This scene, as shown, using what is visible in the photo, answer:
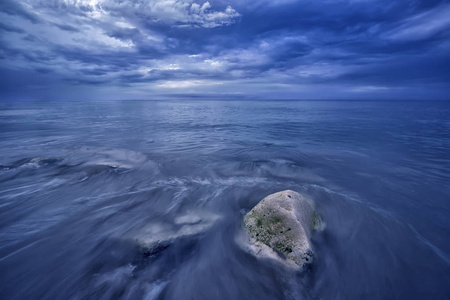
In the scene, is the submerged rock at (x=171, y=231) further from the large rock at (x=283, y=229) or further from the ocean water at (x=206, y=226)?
the large rock at (x=283, y=229)

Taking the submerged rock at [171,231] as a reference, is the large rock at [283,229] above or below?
above

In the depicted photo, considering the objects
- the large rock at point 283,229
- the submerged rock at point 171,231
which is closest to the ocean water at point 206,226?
the submerged rock at point 171,231

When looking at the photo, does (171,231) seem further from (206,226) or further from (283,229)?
(283,229)

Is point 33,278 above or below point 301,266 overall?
below

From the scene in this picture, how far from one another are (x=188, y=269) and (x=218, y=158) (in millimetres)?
8002

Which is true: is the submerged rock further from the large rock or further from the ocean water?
the large rock

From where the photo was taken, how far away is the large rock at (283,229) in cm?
414

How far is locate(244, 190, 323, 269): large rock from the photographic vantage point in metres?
4.14

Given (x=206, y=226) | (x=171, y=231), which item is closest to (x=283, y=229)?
(x=206, y=226)

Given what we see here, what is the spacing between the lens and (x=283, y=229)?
14.3ft

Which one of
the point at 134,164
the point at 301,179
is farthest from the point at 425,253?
the point at 134,164

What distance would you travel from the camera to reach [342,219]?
610 cm

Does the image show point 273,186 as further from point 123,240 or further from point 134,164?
point 134,164

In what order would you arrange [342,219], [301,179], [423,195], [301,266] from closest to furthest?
1. [301,266]
2. [342,219]
3. [423,195]
4. [301,179]
